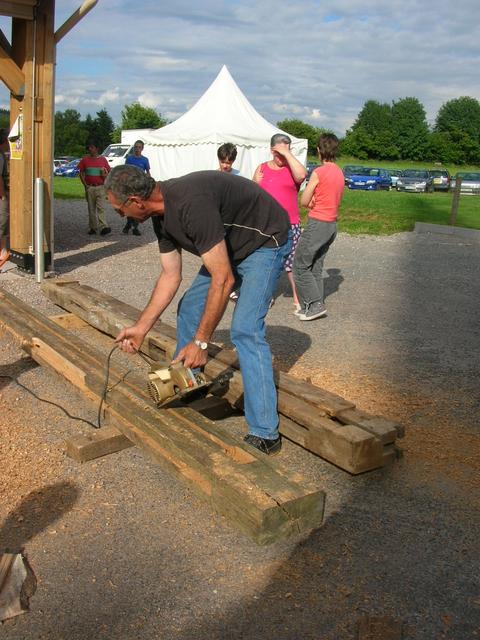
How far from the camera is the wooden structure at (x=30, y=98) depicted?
930 centimetres

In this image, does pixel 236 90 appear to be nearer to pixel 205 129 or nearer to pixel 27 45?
pixel 205 129

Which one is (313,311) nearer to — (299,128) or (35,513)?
(35,513)

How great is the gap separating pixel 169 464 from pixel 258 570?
92 centimetres

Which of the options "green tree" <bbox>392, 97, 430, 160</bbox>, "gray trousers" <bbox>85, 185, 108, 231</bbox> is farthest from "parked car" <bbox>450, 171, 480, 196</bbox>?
"green tree" <bbox>392, 97, 430, 160</bbox>

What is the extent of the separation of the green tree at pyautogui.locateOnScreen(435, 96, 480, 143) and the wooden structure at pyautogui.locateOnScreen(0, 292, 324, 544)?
121685 mm

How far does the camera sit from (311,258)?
24.1 ft

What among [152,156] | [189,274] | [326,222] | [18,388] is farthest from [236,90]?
[18,388]

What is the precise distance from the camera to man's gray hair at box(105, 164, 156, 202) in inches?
148

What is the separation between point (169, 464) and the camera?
3.82 m

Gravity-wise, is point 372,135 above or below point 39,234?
above

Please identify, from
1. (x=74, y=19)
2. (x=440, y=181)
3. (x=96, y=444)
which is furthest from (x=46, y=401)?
(x=440, y=181)

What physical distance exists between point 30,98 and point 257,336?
6732 millimetres

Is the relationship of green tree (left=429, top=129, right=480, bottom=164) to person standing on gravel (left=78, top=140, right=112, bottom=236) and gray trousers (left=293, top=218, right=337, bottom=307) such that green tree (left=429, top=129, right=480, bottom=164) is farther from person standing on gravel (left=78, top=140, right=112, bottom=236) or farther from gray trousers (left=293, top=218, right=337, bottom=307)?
gray trousers (left=293, top=218, right=337, bottom=307)

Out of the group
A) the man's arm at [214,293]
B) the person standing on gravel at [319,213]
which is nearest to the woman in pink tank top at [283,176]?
the person standing on gravel at [319,213]
